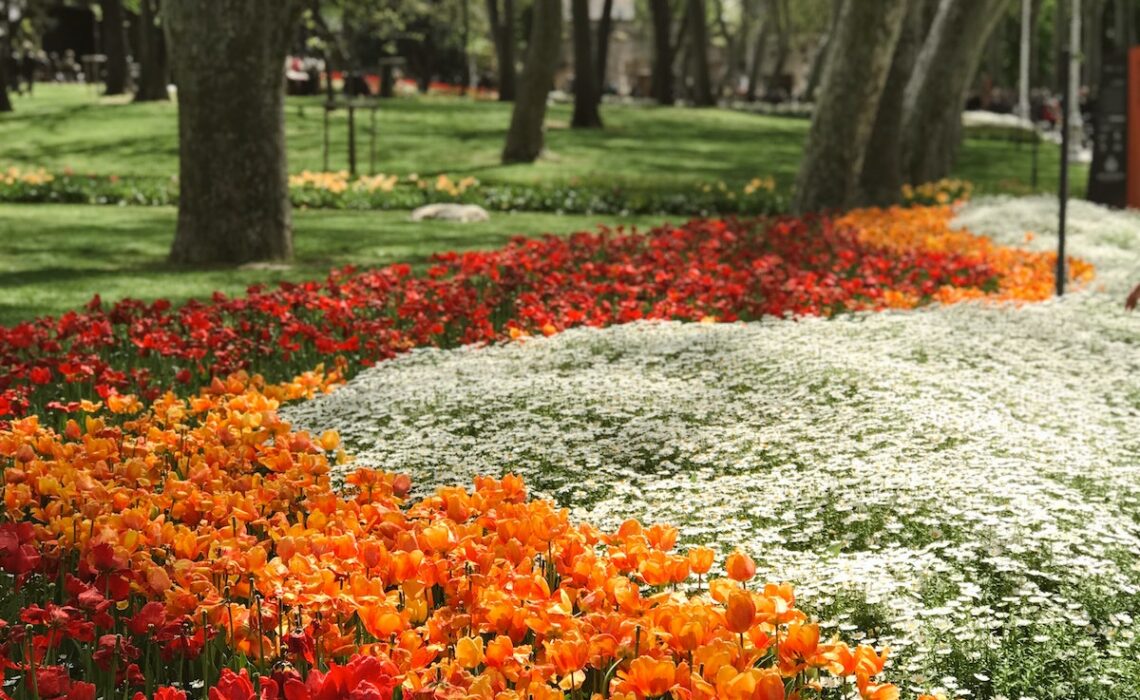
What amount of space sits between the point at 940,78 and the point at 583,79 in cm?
1147

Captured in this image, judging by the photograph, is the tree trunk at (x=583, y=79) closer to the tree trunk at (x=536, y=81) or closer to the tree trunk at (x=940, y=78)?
the tree trunk at (x=536, y=81)

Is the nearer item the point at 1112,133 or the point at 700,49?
the point at 1112,133

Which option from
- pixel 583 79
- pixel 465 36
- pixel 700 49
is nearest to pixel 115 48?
pixel 583 79

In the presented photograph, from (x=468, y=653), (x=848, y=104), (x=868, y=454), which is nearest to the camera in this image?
(x=468, y=653)

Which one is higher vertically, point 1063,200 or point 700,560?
point 1063,200

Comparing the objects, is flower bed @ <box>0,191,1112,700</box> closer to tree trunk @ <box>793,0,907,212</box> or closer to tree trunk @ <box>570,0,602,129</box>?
tree trunk @ <box>793,0,907,212</box>

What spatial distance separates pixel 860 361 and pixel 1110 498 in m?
1.98

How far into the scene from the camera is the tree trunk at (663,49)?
38.8m

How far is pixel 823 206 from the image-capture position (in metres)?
15.3

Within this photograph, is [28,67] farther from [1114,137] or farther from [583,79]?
[1114,137]

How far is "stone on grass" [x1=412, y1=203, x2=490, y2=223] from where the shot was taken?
16141 millimetres

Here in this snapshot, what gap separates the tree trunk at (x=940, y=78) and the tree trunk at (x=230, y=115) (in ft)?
33.2

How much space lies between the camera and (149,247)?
42.7 ft

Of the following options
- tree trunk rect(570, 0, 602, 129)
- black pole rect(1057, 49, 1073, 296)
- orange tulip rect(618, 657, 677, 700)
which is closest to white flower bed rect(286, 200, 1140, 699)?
orange tulip rect(618, 657, 677, 700)
